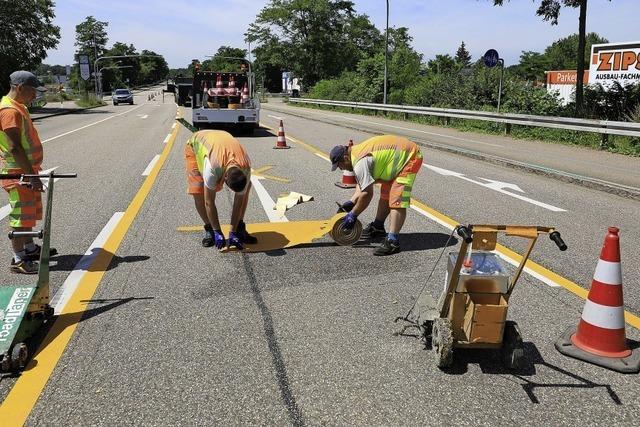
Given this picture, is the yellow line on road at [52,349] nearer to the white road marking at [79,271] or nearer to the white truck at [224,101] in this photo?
the white road marking at [79,271]

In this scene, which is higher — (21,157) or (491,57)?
(491,57)

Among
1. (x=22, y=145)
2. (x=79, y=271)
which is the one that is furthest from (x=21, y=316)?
(x=22, y=145)

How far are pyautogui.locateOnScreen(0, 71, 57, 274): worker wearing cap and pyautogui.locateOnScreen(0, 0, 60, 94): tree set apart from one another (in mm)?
36842

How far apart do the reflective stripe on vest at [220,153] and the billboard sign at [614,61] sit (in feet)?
81.5

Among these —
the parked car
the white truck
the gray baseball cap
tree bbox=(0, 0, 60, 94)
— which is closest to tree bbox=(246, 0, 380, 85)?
the parked car

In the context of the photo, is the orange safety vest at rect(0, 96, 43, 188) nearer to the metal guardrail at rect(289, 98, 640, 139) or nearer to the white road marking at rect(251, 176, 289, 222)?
the white road marking at rect(251, 176, 289, 222)

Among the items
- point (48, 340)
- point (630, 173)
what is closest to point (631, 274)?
point (48, 340)

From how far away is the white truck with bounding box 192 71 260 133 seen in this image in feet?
61.6

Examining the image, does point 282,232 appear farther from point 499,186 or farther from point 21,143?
point 499,186

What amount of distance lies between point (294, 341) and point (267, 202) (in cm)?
487

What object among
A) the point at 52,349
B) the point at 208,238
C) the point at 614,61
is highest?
the point at 614,61

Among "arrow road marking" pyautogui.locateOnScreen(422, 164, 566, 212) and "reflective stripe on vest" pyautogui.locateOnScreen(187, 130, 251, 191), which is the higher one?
"reflective stripe on vest" pyautogui.locateOnScreen(187, 130, 251, 191)

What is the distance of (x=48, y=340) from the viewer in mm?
3641

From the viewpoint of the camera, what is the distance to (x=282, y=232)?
255 inches
